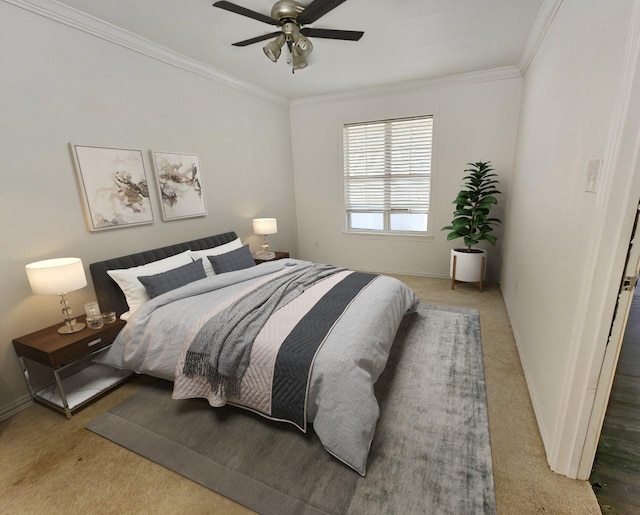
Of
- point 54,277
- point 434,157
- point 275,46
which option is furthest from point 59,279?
point 434,157

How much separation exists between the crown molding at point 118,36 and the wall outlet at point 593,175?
339 centimetres

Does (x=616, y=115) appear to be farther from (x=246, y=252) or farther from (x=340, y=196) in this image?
(x=340, y=196)

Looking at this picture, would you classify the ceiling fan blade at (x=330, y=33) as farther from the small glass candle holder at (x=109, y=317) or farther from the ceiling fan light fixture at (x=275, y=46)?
the small glass candle holder at (x=109, y=317)

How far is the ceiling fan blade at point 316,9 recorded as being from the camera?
180 centimetres

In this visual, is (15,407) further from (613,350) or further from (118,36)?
(613,350)

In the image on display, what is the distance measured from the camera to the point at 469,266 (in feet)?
12.6

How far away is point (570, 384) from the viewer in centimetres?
140

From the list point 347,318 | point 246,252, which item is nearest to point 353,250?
point 246,252

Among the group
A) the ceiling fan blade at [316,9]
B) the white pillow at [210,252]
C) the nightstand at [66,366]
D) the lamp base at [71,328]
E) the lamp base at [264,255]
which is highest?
the ceiling fan blade at [316,9]

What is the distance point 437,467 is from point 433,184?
3.56 metres

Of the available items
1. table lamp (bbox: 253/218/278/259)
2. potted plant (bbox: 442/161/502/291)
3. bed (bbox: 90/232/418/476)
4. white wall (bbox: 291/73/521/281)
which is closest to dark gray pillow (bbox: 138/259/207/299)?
bed (bbox: 90/232/418/476)

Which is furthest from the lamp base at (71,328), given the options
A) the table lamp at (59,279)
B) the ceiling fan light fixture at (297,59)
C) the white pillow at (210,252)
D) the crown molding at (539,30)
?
the crown molding at (539,30)

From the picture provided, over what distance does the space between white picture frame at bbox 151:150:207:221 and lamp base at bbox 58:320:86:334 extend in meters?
1.25

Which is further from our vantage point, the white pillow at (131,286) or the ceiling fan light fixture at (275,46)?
the white pillow at (131,286)
